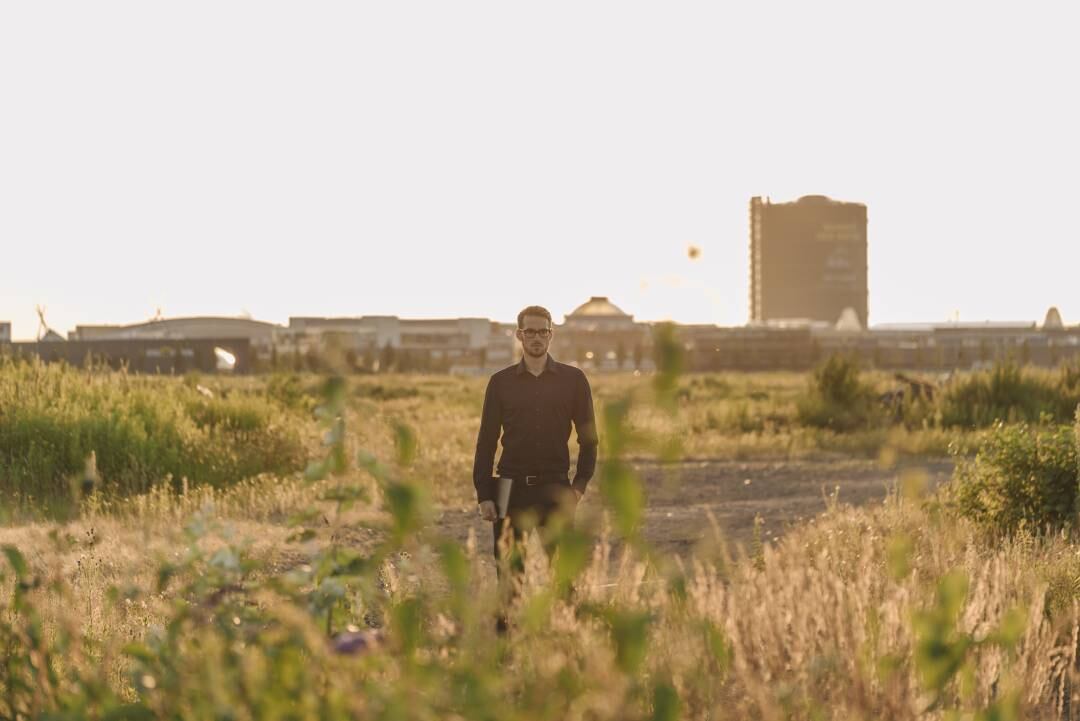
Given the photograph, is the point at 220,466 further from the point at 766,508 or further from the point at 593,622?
the point at 593,622

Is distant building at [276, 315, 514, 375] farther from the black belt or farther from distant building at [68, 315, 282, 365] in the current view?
the black belt

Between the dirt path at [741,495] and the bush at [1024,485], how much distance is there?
712 mm

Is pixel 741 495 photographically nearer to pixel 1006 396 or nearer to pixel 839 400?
pixel 839 400

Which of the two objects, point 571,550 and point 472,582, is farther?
point 472,582

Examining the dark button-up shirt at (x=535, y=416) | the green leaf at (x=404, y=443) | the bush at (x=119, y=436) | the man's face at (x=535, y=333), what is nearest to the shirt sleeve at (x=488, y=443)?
the dark button-up shirt at (x=535, y=416)

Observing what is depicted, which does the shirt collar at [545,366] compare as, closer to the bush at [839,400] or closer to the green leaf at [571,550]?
the green leaf at [571,550]

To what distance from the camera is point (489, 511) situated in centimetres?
612

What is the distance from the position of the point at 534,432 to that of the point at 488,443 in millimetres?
283

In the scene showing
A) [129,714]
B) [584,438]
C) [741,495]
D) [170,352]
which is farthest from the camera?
[170,352]

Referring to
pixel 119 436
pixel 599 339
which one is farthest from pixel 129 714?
pixel 599 339

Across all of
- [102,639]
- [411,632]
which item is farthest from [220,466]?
[411,632]

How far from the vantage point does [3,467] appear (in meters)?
13.4

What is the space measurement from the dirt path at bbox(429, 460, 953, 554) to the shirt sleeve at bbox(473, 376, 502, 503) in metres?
2.69

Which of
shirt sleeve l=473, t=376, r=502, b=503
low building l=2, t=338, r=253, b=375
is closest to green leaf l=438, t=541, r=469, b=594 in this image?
shirt sleeve l=473, t=376, r=502, b=503
